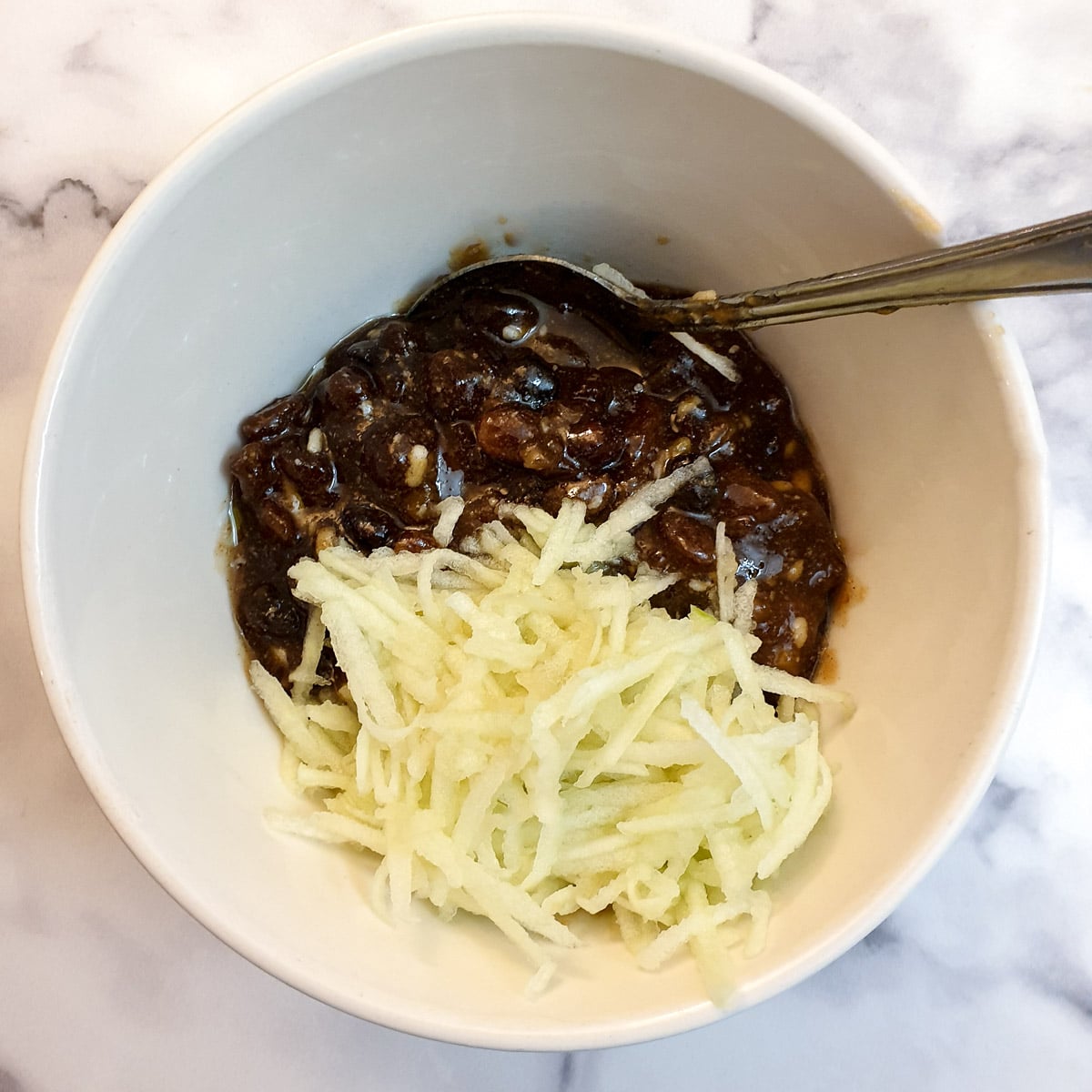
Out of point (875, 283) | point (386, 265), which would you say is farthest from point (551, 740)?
point (386, 265)

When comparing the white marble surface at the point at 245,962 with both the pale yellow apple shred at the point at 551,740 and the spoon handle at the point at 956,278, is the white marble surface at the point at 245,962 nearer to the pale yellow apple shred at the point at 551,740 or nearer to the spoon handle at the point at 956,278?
the pale yellow apple shred at the point at 551,740

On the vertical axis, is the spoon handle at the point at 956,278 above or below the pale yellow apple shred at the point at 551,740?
above

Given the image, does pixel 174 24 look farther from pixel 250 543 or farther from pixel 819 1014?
pixel 819 1014

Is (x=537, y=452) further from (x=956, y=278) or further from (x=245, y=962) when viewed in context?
(x=245, y=962)

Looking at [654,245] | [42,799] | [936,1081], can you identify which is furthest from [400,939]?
[654,245]

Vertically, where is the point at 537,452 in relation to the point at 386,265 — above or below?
below

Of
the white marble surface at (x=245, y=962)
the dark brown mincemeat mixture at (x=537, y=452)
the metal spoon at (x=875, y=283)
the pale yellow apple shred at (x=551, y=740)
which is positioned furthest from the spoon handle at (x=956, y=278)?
the white marble surface at (x=245, y=962)
